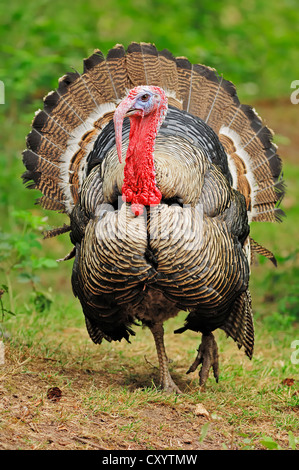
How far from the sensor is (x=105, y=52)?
27.1 feet

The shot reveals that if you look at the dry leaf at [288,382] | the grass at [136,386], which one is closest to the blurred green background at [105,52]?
the grass at [136,386]

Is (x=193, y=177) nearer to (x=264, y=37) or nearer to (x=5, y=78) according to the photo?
(x=5, y=78)

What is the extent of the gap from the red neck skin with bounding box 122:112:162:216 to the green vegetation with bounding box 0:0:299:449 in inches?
47.5

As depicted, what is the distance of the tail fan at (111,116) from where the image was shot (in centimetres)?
497

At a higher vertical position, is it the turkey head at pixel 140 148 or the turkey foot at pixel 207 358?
the turkey head at pixel 140 148

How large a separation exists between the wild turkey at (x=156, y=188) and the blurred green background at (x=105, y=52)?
2.42ft

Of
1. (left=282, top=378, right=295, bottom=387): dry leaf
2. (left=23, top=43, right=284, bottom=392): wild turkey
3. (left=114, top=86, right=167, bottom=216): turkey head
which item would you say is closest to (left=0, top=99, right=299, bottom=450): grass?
(left=282, top=378, right=295, bottom=387): dry leaf

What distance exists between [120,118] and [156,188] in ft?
1.44

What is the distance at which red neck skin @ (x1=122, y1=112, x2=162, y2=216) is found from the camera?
3.71m

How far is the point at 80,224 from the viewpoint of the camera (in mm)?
4156

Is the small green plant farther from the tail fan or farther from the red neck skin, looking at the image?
the red neck skin

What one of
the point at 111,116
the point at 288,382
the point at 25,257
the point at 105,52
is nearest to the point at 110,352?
the point at 25,257

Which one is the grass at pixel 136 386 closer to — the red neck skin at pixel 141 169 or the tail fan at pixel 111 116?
the tail fan at pixel 111 116

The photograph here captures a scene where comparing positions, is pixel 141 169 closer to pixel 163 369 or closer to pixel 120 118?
pixel 120 118
